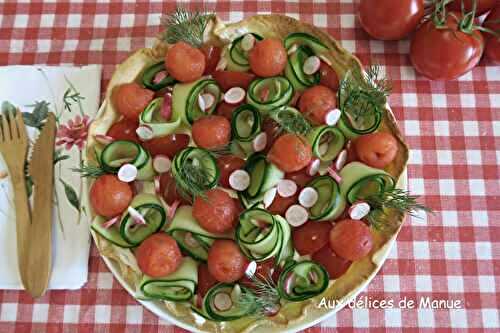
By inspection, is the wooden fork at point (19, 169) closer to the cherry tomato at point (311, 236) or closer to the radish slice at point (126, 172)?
the radish slice at point (126, 172)

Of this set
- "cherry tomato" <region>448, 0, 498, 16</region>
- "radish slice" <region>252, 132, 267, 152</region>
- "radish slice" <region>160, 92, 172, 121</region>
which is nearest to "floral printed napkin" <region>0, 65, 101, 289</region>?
"radish slice" <region>160, 92, 172, 121</region>

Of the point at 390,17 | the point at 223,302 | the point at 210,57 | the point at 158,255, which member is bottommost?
the point at 223,302

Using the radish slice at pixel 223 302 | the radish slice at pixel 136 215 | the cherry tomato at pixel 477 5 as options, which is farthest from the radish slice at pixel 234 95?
the cherry tomato at pixel 477 5

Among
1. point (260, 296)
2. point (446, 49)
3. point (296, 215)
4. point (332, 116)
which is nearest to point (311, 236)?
point (296, 215)

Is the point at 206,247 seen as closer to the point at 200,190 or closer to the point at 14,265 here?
the point at 200,190

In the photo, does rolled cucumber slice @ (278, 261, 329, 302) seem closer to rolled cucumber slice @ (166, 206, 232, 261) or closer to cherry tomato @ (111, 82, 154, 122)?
rolled cucumber slice @ (166, 206, 232, 261)

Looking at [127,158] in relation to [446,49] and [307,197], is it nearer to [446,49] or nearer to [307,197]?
[307,197]

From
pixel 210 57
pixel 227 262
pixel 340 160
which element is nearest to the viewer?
pixel 227 262
